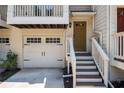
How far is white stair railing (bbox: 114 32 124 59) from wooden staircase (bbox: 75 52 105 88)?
127cm

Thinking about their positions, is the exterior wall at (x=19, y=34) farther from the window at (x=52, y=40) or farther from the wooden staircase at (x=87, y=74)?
the wooden staircase at (x=87, y=74)

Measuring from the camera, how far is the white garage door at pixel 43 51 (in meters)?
14.9

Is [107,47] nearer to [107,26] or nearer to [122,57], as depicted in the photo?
[107,26]

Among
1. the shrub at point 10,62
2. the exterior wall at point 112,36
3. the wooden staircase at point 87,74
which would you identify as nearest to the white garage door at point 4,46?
the shrub at point 10,62

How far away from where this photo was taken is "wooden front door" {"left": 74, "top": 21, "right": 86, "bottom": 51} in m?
13.9

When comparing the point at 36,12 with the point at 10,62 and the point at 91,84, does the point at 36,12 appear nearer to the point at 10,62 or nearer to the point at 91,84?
the point at 10,62

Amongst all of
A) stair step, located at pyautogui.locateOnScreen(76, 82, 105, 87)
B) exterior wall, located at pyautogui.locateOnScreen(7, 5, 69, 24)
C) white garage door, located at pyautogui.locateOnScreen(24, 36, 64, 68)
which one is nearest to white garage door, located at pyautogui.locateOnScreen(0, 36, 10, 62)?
white garage door, located at pyautogui.locateOnScreen(24, 36, 64, 68)

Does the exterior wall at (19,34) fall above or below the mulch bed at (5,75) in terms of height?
above

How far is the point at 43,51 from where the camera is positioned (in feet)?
49.3

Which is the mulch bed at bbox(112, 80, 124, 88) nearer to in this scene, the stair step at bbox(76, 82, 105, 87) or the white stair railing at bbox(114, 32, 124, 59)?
A: the stair step at bbox(76, 82, 105, 87)

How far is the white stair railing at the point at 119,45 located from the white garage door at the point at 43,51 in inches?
246

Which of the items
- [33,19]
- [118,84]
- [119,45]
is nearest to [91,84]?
[118,84]
